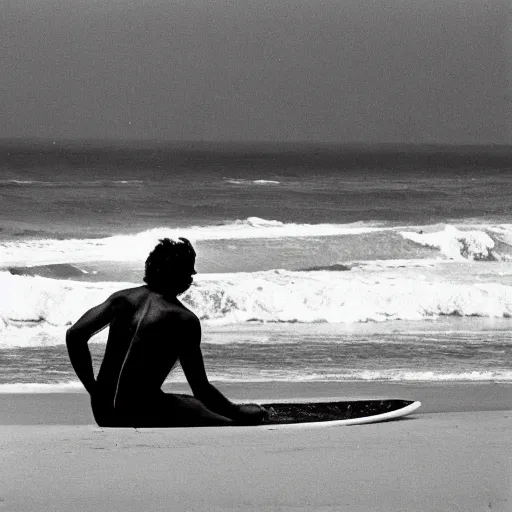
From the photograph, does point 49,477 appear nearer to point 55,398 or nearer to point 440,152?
point 55,398

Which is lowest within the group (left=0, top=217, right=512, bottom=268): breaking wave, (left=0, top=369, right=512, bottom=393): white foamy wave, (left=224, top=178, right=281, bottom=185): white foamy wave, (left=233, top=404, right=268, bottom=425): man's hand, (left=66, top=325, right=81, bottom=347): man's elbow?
(left=0, top=369, right=512, bottom=393): white foamy wave

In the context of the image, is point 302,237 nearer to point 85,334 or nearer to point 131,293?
point 131,293

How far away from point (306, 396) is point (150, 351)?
8.08 ft

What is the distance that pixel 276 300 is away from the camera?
10180mm

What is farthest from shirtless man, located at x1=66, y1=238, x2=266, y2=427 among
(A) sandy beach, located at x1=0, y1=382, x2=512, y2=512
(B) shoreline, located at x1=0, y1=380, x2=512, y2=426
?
(B) shoreline, located at x1=0, y1=380, x2=512, y2=426

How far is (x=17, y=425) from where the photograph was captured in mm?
4617

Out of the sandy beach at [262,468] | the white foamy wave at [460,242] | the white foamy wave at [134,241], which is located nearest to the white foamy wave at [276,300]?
the white foamy wave at [134,241]

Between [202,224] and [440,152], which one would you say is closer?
[202,224]

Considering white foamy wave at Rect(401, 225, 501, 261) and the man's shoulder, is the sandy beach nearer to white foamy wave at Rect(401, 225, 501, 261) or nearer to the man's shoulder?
the man's shoulder

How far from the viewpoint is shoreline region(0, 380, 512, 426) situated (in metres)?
5.04

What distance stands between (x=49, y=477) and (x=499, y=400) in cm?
306

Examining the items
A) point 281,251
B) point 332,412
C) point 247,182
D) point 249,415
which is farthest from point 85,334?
point 247,182

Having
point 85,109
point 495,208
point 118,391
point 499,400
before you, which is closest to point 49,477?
point 118,391

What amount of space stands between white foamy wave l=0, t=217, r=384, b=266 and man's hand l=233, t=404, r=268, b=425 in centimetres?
902
